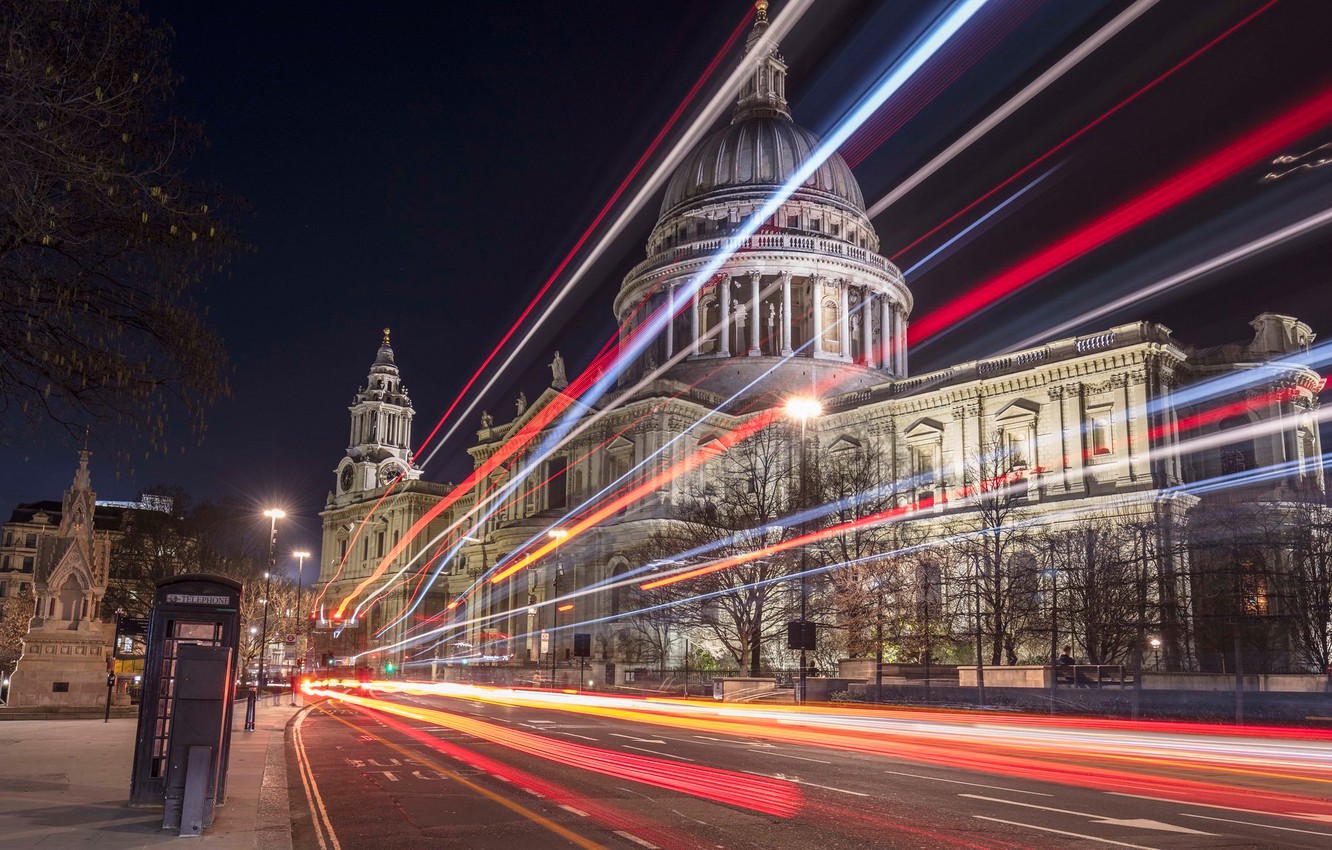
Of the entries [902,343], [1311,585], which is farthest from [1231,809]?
[902,343]

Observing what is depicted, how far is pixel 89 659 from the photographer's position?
34.5 meters

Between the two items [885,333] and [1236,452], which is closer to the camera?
[1236,452]

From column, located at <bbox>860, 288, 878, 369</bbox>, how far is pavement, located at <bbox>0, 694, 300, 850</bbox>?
78230mm

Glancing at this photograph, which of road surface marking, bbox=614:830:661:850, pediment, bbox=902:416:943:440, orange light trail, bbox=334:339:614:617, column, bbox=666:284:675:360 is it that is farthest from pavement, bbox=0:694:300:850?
column, bbox=666:284:675:360

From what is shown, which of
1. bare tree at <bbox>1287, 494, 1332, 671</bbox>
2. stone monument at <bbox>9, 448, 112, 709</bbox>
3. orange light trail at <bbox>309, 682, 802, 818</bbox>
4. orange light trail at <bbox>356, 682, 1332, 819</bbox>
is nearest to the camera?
orange light trail at <bbox>309, 682, 802, 818</bbox>

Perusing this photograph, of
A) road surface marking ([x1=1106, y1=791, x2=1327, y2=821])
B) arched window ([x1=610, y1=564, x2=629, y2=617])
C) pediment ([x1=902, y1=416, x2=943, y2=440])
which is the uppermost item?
pediment ([x1=902, y1=416, x2=943, y2=440])

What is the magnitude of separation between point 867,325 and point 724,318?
519 inches

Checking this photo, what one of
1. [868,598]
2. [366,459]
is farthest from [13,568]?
[868,598]

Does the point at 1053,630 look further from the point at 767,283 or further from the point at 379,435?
the point at 379,435

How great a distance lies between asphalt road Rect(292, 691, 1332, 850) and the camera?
37.8ft

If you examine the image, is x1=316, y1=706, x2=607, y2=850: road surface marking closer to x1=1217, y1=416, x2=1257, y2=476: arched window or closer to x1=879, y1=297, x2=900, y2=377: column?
x1=1217, y1=416, x2=1257, y2=476: arched window

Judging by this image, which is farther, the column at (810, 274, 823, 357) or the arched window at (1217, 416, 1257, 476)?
the column at (810, 274, 823, 357)

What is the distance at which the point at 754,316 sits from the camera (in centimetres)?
9312

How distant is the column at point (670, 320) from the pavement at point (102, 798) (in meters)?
74.8
